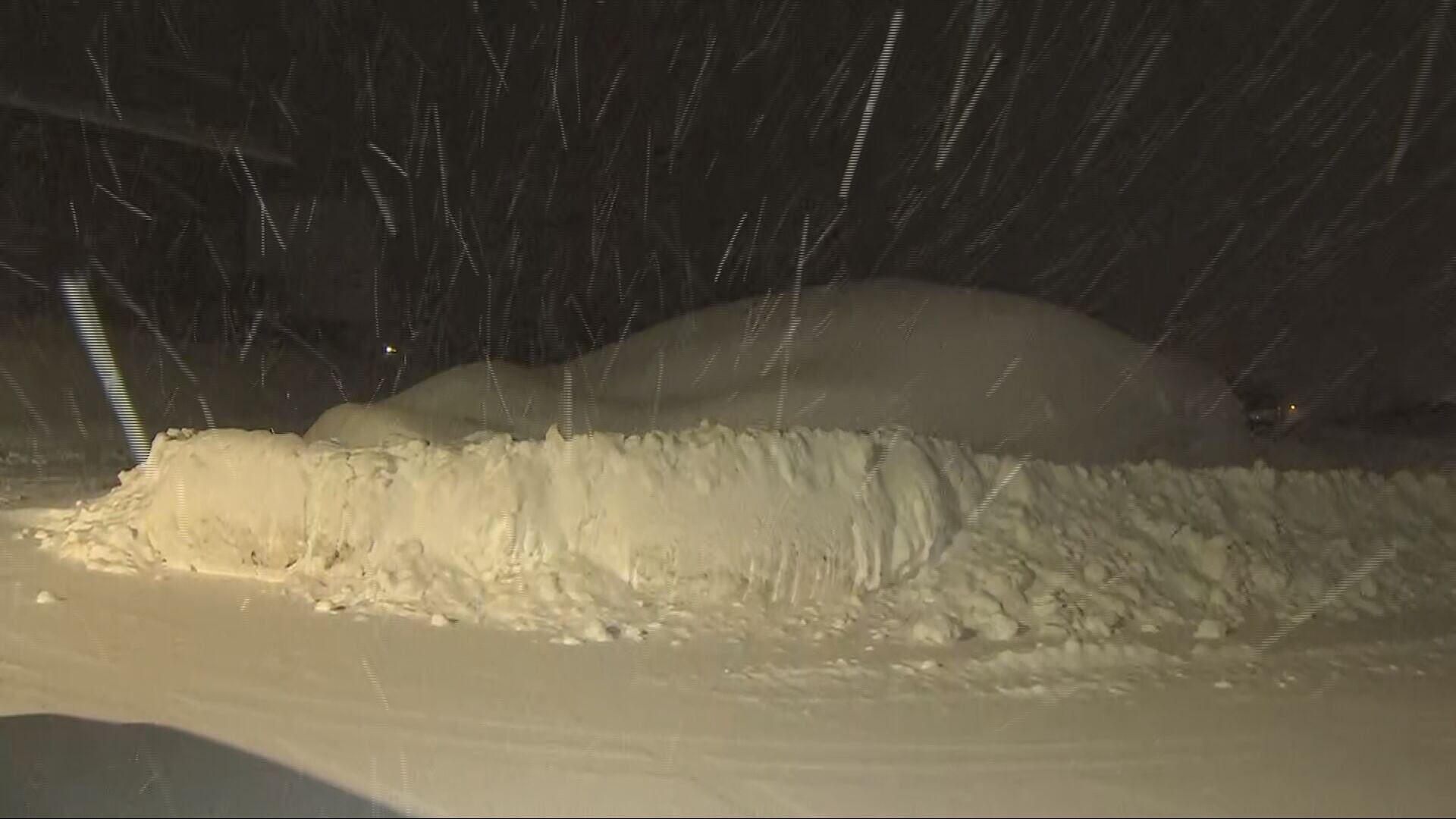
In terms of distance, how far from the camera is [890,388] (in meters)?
13.0

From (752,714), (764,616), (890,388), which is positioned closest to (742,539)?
(764,616)

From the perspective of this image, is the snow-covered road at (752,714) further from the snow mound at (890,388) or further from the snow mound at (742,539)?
the snow mound at (890,388)

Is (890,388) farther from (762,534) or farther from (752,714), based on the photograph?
(752,714)

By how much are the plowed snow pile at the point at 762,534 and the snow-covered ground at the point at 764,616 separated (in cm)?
3

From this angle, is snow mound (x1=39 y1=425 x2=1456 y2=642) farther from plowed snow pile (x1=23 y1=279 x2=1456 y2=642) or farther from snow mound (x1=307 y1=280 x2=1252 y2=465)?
snow mound (x1=307 y1=280 x2=1252 y2=465)

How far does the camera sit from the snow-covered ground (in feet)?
15.5

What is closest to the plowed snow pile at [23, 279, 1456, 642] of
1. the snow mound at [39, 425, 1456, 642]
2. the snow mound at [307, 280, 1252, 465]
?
the snow mound at [39, 425, 1456, 642]

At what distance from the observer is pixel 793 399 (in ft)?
40.1

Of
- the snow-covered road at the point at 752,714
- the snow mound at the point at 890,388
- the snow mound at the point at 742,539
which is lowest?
the snow-covered road at the point at 752,714

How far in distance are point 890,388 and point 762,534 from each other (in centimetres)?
540

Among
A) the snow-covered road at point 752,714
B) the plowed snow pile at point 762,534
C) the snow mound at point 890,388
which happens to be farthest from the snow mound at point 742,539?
the snow mound at point 890,388

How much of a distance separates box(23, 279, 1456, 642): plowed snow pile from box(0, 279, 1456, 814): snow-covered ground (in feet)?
0.09

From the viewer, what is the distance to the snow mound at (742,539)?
7.58 metres

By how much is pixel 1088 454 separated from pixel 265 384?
20386 millimetres
